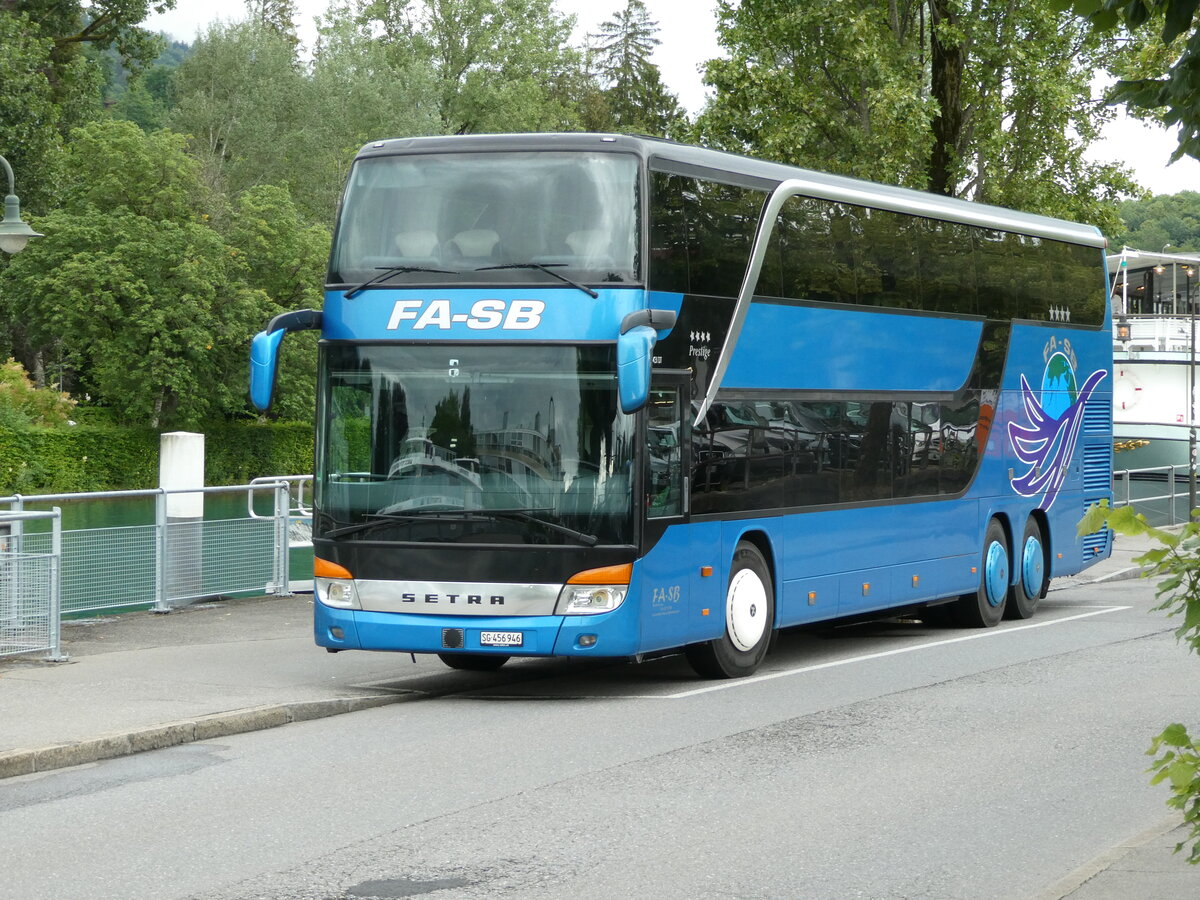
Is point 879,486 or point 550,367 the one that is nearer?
point 550,367

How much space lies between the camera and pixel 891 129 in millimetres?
28672

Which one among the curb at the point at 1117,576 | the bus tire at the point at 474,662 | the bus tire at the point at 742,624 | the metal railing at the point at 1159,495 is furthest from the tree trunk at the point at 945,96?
the bus tire at the point at 474,662

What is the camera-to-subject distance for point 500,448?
1207 cm

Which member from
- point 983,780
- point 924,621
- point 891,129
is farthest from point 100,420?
point 983,780

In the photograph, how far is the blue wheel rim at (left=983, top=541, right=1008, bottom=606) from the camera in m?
18.5

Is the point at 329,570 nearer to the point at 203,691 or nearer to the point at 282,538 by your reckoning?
the point at 203,691

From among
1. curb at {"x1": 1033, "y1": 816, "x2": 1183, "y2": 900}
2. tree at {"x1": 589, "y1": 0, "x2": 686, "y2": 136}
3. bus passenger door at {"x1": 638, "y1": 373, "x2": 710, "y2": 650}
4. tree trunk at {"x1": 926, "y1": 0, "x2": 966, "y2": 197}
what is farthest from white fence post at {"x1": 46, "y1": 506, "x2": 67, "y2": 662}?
tree at {"x1": 589, "y1": 0, "x2": 686, "y2": 136}

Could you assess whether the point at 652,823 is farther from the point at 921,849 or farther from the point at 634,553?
the point at 634,553

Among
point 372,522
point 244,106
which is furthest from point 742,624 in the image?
point 244,106

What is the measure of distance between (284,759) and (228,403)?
4766cm

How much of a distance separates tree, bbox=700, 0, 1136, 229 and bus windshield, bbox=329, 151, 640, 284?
16.8 meters

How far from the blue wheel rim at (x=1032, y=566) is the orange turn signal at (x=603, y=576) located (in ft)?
28.2

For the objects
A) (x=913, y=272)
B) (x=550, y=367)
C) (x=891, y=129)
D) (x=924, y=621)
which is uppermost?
(x=891, y=129)

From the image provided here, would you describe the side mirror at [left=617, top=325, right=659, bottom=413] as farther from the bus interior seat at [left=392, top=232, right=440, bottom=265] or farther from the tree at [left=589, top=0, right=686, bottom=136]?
the tree at [left=589, top=0, right=686, bottom=136]
